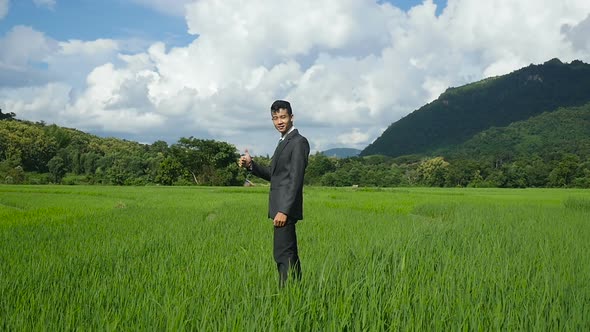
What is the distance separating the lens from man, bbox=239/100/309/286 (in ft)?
10.6

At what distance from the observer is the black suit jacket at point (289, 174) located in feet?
10.5

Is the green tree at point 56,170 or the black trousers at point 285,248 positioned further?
the green tree at point 56,170

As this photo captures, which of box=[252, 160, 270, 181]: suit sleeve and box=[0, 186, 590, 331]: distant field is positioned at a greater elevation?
box=[252, 160, 270, 181]: suit sleeve

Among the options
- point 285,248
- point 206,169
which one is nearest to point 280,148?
point 285,248

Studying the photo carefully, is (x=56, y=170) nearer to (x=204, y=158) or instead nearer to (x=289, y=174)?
(x=204, y=158)

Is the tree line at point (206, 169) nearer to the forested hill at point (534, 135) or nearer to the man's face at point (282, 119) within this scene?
the forested hill at point (534, 135)

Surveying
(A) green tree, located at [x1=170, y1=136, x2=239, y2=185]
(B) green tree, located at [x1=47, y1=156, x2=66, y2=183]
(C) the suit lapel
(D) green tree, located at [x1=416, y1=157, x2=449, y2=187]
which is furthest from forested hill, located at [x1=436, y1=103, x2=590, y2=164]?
(C) the suit lapel

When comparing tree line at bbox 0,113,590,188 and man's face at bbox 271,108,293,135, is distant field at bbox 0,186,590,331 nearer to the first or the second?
man's face at bbox 271,108,293,135

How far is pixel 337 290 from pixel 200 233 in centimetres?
427

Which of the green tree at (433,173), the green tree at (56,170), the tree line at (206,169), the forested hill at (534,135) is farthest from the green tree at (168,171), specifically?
the forested hill at (534,135)

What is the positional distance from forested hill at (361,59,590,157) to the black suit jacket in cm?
13854

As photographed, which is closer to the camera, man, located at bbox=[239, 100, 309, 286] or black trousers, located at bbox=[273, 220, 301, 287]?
man, located at bbox=[239, 100, 309, 286]

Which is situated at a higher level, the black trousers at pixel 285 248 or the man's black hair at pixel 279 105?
the man's black hair at pixel 279 105

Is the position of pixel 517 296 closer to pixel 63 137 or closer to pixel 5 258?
pixel 5 258
